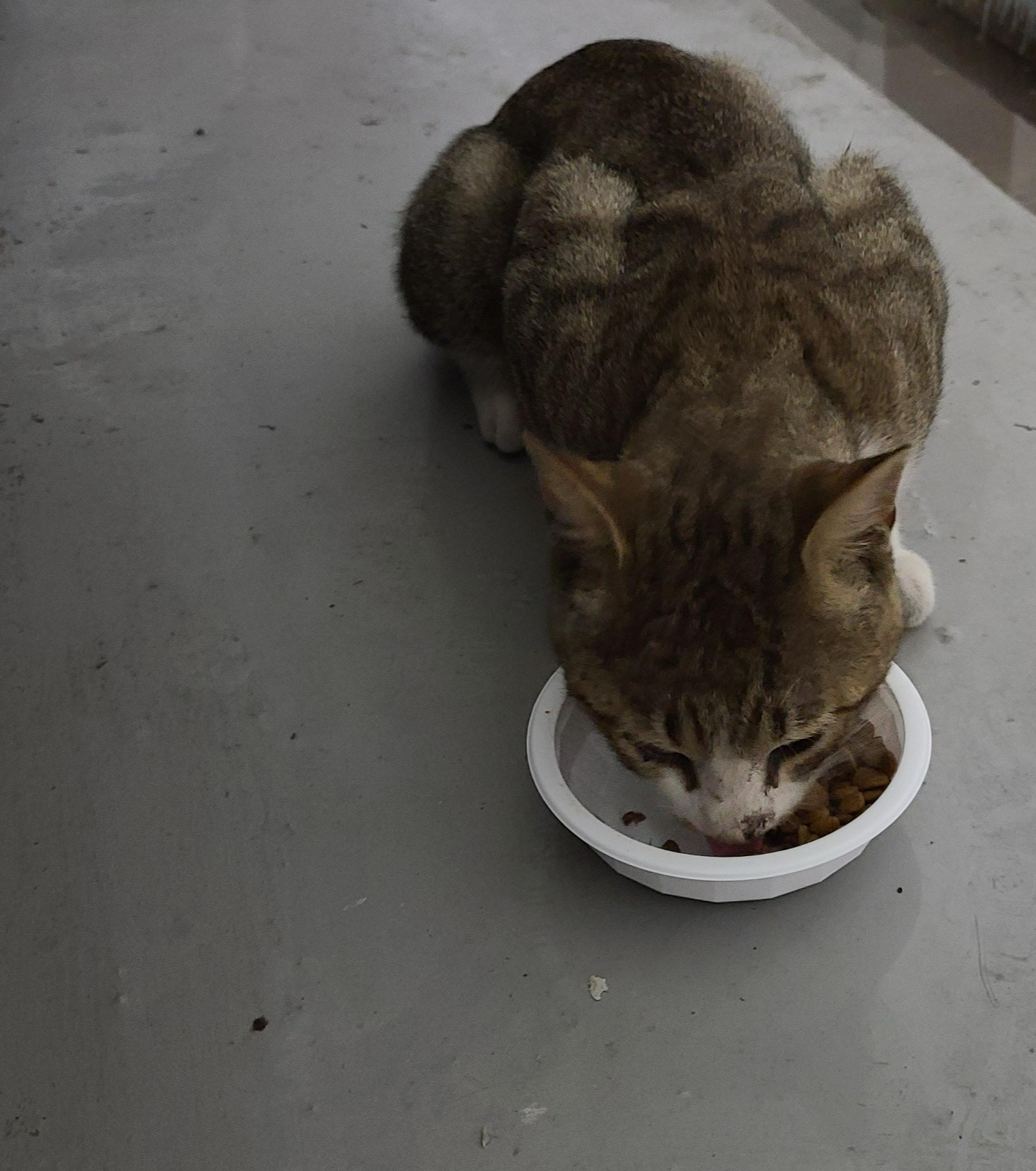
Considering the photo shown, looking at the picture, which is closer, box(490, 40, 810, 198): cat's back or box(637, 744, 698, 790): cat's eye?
box(637, 744, 698, 790): cat's eye

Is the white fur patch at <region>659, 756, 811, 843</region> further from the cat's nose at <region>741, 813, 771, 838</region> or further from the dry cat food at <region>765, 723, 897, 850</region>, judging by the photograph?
the dry cat food at <region>765, 723, 897, 850</region>

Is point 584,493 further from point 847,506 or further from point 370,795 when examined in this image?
point 370,795

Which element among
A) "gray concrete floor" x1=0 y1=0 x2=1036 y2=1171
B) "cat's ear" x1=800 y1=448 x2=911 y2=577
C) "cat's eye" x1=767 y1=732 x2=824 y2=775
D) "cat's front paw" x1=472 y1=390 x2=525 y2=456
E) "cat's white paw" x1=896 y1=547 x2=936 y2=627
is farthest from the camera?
"cat's front paw" x1=472 y1=390 x2=525 y2=456

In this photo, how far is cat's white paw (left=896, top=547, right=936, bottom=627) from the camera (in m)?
2.13

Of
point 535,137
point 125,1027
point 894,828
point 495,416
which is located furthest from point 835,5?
point 125,1027

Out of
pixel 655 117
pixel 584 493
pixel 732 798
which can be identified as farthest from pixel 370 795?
pixel 655 117

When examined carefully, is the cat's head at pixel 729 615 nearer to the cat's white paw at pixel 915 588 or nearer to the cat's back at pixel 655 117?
the cat's white paw at pixel 915 588

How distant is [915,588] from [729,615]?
83 cm

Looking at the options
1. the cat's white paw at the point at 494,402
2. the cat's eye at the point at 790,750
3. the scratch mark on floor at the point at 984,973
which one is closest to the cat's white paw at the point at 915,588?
the scratch mark on floor at the point at 984,973

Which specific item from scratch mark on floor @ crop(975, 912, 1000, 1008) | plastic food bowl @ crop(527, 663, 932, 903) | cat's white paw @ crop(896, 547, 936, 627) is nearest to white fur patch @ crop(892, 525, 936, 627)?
cat's white paw @ crop(896, 547, 936, 627)

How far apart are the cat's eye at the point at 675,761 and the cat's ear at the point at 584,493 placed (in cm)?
25

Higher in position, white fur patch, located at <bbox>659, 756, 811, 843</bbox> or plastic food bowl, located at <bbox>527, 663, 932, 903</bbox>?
white fur patch, located at <bbox>659, 756, 811, 843</bbox>

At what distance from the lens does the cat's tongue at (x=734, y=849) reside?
1.71 m

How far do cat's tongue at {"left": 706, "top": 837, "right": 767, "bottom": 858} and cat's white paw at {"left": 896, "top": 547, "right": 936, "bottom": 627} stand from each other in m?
0.58
